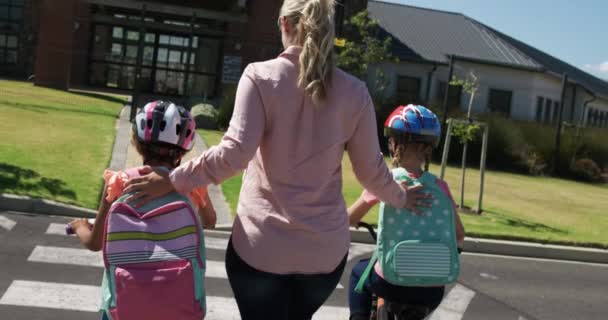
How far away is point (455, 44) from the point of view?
42.2m

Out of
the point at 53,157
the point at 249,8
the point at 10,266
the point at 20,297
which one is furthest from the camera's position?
the point at 249,8

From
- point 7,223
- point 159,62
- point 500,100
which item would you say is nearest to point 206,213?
point 7,223

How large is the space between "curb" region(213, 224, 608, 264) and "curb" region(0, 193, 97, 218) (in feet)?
10.9

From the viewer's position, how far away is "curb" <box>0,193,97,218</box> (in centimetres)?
934

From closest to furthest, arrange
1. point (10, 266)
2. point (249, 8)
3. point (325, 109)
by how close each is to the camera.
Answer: point (325, 109) < point (10, 266) < point (249, 8)

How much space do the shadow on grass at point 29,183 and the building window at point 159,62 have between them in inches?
853

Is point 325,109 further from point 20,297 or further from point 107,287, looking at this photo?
point 20,297

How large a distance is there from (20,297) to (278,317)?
3.66 meters

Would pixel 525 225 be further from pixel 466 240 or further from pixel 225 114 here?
pixel 225 114

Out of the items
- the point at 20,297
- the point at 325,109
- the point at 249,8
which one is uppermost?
the point at 249,8

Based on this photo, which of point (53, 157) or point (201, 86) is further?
point (201, 86)

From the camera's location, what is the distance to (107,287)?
2947 mm

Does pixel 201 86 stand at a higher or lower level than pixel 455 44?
lower

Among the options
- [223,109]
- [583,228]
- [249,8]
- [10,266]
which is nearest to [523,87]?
[249,8]
